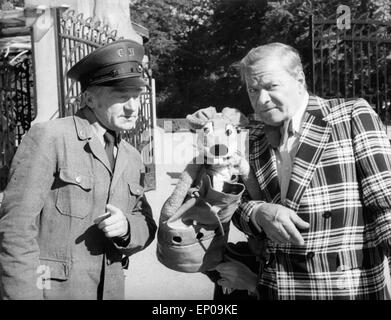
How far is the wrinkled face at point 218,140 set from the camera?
2.31 m

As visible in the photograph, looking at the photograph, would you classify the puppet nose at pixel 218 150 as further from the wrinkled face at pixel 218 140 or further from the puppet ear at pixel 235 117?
the puppet ear at pixel 235 117

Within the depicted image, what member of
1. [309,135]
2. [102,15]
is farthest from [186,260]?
[102,15]

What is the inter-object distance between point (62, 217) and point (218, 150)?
70 centimetres

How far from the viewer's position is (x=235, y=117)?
245 cm

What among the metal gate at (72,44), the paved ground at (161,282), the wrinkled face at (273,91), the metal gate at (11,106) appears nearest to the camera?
the wrinkled face at (273,91)

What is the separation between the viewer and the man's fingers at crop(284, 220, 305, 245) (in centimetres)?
212

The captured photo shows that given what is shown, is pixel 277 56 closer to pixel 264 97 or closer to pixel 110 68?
pixel 264 97

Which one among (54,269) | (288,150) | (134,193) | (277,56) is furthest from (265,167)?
(54,269)

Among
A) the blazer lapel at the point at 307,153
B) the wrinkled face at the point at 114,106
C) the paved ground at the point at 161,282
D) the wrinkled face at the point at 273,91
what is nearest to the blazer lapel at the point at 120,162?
the wrinkled face at the point at 114,106

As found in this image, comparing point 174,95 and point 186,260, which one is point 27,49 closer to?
point 186,260

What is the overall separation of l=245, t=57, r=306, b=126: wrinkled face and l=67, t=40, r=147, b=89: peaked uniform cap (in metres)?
0.52

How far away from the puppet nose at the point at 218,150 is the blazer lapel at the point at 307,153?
0.30 m

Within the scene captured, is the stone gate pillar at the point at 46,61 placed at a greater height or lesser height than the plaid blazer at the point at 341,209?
greater

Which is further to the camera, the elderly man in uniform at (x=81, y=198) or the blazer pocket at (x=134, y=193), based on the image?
the blazer pocket at (x=134, y=193)
